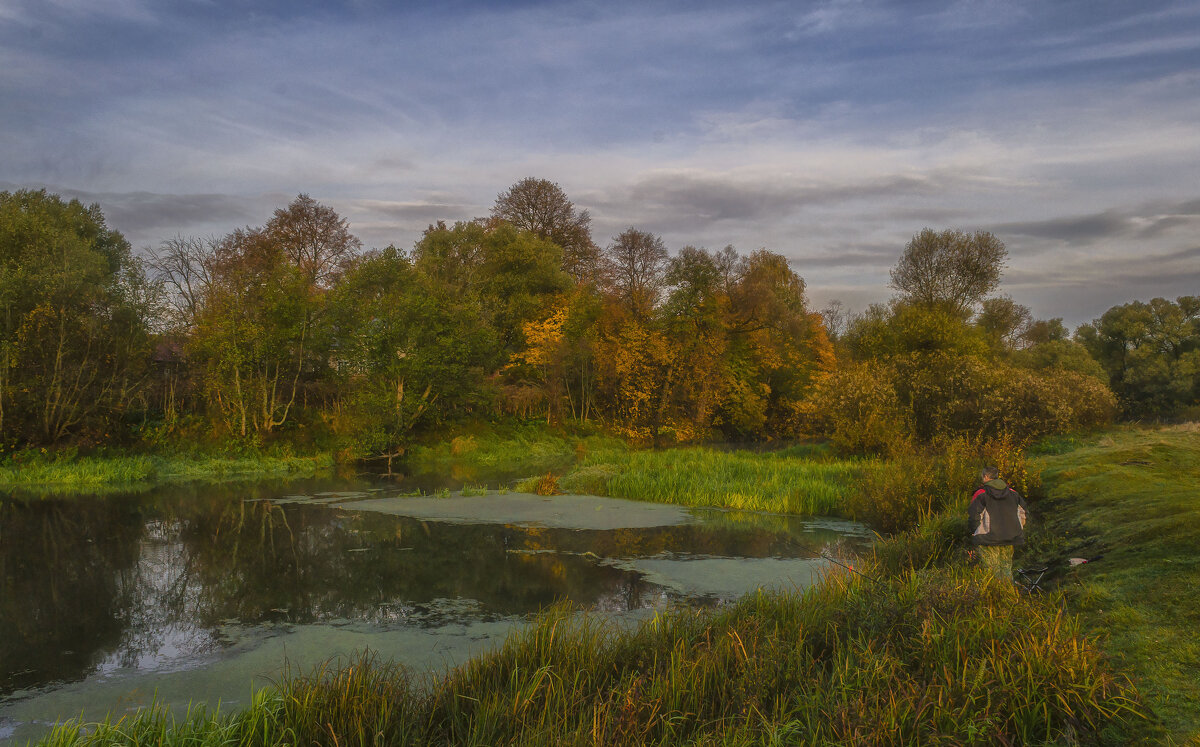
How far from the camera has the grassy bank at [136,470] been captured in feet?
65.4

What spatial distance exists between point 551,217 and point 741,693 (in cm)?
4268

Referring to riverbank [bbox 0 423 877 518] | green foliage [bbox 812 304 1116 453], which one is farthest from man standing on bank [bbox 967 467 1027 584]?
green foliage [bbox 812 304 1116 453]

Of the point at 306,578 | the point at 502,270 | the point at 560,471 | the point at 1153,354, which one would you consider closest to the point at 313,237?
the point at 502,270

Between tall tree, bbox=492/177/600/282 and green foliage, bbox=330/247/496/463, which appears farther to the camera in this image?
tall tree, bbox=492/177/600/282

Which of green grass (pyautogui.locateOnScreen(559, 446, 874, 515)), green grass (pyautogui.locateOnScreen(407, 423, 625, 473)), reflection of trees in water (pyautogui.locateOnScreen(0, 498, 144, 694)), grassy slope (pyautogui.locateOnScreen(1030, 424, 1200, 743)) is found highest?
grassy slope (pyautogui.locateOnScreen(1030, 424, 1200, 743))

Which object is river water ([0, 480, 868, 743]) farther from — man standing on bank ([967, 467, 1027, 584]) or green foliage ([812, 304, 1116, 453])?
green foliage ([812, 304, 1116, 453])

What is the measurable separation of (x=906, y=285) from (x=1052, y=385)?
21786 mm

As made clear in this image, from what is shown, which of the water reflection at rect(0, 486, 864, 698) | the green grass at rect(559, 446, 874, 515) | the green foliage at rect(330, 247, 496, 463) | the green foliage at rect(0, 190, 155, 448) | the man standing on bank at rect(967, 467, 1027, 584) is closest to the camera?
the water reflection at rect(0, 486, 864, 698)

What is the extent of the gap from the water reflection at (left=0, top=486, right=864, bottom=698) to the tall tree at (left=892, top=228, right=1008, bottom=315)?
107 ft

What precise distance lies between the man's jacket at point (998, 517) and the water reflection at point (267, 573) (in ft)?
11.5

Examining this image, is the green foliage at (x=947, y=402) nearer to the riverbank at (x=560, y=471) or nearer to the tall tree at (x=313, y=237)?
the riverbank at (x=560, y=471)

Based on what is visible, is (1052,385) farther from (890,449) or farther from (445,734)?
(445,734)

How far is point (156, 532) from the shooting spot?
44.6ft

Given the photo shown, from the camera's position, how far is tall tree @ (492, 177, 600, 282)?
45469 millimetres
